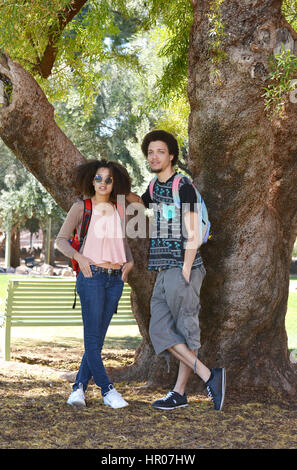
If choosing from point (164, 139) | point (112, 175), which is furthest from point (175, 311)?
point (164, 139)

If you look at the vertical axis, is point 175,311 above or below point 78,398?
above

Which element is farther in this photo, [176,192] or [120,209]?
[120,209]

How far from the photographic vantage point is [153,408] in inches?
184

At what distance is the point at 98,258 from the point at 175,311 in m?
0.73

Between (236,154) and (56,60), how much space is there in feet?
13.3

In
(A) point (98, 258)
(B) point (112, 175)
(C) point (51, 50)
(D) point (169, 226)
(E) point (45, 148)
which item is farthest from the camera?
(C) point (51, 50)

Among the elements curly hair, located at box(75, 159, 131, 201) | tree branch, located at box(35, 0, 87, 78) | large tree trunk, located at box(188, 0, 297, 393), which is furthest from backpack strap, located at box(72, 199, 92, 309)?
tree branch, located at box(35, 0, 87, 78)

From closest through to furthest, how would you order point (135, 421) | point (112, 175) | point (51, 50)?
1. point (135, 421)
2. point (112, 175)
3. point (51, 50)

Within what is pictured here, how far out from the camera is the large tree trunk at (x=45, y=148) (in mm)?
5293

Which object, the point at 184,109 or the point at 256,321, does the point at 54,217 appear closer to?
Answer: the point at 184,109

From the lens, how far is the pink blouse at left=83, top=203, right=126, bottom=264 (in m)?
4.43

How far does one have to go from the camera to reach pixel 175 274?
447cm

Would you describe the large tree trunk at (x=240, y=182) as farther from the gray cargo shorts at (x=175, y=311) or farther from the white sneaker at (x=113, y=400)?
the white sneaker at (x=113, y=400)

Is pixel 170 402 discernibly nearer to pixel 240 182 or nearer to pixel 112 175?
pixel 112 175
